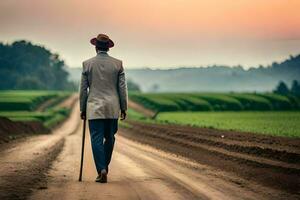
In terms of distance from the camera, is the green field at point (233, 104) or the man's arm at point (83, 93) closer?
the man's arm at point (83, 93)

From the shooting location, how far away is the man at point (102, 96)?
1002cm

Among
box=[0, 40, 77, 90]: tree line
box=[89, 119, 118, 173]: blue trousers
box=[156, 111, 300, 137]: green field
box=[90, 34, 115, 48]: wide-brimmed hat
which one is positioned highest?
box=[0, 40, 77, 90]: tree line

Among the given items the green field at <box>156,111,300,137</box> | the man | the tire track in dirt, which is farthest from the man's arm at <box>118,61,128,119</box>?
the green field at <box>156,111,300,137</box>

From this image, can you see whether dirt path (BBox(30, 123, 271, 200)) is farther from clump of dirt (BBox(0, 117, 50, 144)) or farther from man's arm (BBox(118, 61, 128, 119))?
clump of dirt (BBox(0, 117, 50, 144))

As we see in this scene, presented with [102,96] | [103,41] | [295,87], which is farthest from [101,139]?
[295,87]

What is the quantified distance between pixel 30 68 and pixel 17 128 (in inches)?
4759

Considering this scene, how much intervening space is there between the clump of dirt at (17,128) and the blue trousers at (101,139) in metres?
19.1

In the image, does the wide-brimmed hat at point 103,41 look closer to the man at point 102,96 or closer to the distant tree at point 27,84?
the man at point 102,96

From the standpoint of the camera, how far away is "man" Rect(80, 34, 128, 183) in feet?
32.9

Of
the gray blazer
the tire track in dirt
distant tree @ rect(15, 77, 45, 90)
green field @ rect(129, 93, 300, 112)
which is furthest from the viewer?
distant tree @ rect(15, 77, 45, 90)

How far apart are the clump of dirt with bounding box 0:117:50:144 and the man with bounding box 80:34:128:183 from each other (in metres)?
19.0

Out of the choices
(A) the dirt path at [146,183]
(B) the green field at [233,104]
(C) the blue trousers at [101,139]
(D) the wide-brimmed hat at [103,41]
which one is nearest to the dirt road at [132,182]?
(A) the dirt path at [146,183]

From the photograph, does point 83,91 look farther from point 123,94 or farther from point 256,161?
point 256,161

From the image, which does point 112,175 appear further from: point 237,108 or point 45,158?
point 237,108
